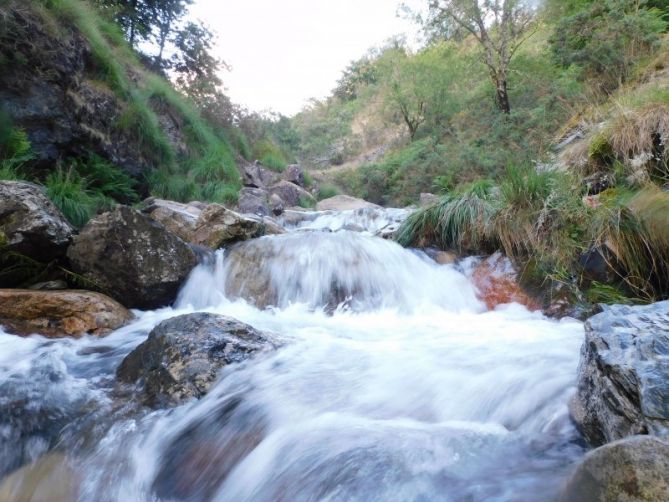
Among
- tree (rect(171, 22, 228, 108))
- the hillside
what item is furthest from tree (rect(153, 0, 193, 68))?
the hillside

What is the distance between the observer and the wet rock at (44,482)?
1837mm

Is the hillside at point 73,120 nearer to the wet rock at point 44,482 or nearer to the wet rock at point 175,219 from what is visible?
the wet rock at point 175,219

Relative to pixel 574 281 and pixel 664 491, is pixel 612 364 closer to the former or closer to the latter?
pixel 664 491

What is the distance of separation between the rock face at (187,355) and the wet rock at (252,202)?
24.5ft

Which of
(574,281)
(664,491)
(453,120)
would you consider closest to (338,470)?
(664,491)

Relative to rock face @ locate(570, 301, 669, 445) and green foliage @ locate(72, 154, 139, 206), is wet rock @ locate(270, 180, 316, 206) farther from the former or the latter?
rock face @ locate(570, 301, 669, 445)

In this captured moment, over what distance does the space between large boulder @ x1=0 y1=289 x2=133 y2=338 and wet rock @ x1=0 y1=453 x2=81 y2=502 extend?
1.73 m

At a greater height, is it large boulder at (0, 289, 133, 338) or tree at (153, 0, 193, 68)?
tree at (153, 0, 193, 68)

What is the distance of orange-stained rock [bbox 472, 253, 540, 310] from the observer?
4215 millimetres

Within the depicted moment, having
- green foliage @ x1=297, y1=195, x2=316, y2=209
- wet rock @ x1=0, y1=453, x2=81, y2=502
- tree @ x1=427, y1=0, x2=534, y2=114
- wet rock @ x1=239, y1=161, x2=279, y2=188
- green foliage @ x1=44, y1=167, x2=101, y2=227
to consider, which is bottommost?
wet rock @ x1=0, y1=453, x2=81, y2=502

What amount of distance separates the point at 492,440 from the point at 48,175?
672cm

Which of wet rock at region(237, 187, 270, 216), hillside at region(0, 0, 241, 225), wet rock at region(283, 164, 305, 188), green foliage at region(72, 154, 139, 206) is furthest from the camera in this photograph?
wet rock at region(283, 164, 305, 188)

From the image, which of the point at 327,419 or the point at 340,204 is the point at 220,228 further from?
the point at 340,204

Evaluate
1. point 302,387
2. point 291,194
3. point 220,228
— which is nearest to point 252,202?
A: point 291,194
